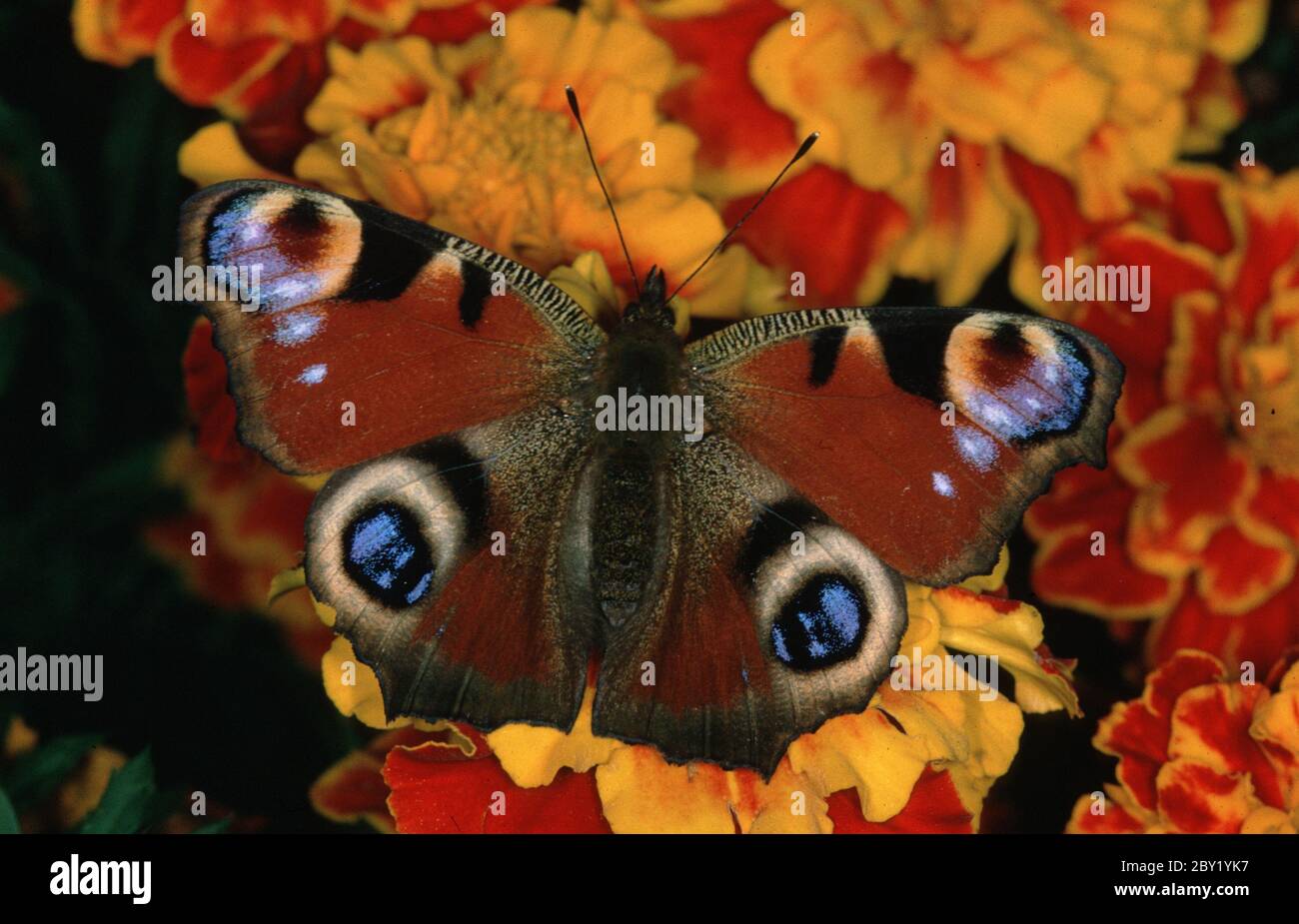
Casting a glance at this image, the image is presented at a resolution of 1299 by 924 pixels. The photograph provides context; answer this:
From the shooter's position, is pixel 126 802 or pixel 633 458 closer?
pixel 633 458

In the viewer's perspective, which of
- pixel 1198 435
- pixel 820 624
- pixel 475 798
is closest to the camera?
pixel 820 624

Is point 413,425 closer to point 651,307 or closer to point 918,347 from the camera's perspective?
point 651,307

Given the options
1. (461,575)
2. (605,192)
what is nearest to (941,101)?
(605,192)

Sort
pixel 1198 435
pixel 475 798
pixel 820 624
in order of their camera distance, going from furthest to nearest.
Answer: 1. pixel 1198 435
2. pixel 475 798
3. pixel 820 624

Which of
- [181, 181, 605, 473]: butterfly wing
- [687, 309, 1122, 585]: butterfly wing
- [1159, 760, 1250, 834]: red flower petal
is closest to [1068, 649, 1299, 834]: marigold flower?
[1159, 760, 1250, 834]: red flower petal

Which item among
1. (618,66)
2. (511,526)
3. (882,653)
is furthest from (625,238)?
(882,653)

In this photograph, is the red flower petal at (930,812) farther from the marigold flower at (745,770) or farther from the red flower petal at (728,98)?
the red flower petal at (728,98)
